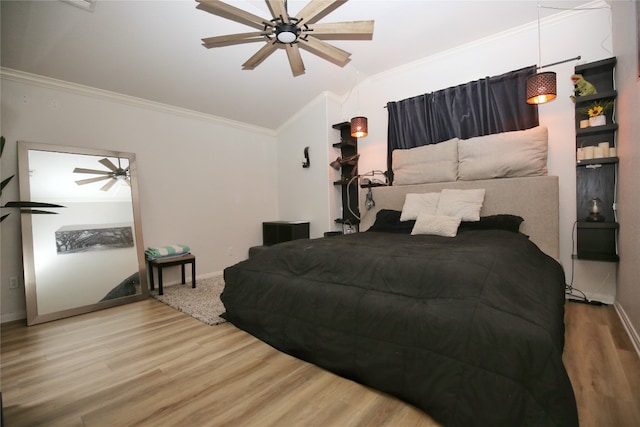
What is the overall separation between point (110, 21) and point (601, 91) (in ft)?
14.7

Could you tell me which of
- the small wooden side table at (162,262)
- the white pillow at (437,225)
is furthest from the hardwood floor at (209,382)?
the white pillow at (437,225)

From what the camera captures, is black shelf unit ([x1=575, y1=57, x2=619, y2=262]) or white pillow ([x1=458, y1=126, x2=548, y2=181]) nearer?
black shelf unit ([x1=575, y1=57, x2=619, y2=262])

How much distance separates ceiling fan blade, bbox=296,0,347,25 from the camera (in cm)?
164

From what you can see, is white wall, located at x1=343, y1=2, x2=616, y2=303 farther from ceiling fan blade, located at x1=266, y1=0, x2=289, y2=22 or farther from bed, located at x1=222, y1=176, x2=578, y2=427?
ceiling fan blade, located at x1=266, y1=0, x2=289, y2=22

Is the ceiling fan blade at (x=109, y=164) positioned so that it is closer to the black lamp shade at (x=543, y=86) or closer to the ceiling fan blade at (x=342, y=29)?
the ceiling fan blade at (x=342, y=29)

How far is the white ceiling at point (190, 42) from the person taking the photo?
251 cm

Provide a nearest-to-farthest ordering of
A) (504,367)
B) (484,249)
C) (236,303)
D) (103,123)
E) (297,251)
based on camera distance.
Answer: (504,367) < (484,249) < (297,251) < (236,303) < (103,123)

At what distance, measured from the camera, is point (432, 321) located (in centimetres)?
136

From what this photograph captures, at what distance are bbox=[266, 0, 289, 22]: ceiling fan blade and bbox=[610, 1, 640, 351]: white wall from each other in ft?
6.93

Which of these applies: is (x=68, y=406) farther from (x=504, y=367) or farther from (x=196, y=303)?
(x=504, y=367)

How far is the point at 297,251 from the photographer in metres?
2.17

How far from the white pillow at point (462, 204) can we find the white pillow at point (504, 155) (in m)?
0.30

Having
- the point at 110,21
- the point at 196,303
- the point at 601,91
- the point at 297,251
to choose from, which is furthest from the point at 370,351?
the point at 110,21

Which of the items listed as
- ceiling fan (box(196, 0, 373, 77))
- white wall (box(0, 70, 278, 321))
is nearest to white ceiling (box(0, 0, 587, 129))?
white wall (box(0, 70, 278, 321))
